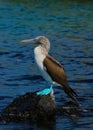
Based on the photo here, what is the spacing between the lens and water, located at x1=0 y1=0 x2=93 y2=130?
14.6 metres

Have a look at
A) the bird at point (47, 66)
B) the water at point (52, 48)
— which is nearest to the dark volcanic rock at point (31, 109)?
the bird at point (47, 66)

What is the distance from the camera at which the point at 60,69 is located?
13.2 meters

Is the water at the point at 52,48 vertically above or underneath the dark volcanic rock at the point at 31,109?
underneath

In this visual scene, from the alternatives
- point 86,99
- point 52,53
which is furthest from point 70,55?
point 86,99

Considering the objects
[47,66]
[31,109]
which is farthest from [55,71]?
[31,109]

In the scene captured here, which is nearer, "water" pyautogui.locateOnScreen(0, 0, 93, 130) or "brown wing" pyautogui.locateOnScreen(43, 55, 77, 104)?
"brown wing" pyautogui.locateOnScreen(43, 55, 77, 104)

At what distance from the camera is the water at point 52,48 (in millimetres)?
14562

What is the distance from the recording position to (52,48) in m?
22.4

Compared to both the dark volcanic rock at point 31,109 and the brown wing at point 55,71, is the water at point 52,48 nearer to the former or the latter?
the dark volcanic rock at point 31,109

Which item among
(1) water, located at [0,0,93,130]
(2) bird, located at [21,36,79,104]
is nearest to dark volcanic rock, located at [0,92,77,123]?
→ (2) bird, located at [21,36,79,104]

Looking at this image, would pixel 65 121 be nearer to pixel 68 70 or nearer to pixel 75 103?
pixel 75 103

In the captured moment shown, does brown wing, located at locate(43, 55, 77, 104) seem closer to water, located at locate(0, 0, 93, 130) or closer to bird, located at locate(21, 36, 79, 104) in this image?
bird, located at locate(21, 36, 79, 104)

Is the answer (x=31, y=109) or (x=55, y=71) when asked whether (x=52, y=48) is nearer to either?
(x=55, y=71)

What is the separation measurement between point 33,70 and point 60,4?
62.7ft
